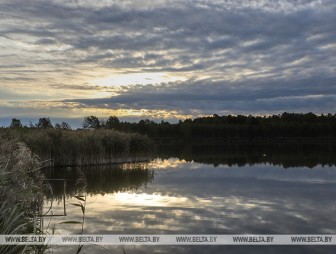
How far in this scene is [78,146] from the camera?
1009 inches

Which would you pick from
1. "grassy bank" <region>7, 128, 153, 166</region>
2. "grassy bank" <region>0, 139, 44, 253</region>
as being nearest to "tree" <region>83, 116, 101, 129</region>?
"grassy bank" <region>7, 128, 153, 166</region>

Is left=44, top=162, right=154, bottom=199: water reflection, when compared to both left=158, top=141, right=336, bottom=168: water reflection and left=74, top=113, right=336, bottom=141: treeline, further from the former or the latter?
left=74, top=113, right=336, bottom=141: treeline

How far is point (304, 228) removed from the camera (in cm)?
1095

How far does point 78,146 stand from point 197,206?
13400mm

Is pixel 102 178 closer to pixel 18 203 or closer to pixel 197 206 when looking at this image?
pixel 197 206

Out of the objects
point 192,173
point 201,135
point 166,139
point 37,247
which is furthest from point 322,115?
point 37,247

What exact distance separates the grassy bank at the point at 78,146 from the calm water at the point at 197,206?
155 cm

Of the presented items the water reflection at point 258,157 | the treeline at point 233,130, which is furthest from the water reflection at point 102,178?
the treeline at point 233,130

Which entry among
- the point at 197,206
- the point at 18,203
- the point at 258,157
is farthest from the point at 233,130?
the point at 18,203

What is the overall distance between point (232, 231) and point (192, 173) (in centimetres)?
1491

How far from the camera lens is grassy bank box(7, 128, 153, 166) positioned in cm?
2416

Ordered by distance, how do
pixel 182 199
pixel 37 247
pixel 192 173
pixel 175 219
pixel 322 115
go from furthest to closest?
pixel 322 115, pixel 192 173, pixel 182 199, pixel 175 219, pixel 37 247

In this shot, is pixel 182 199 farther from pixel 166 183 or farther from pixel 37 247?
pixel 37 247

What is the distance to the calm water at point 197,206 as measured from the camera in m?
10.4
